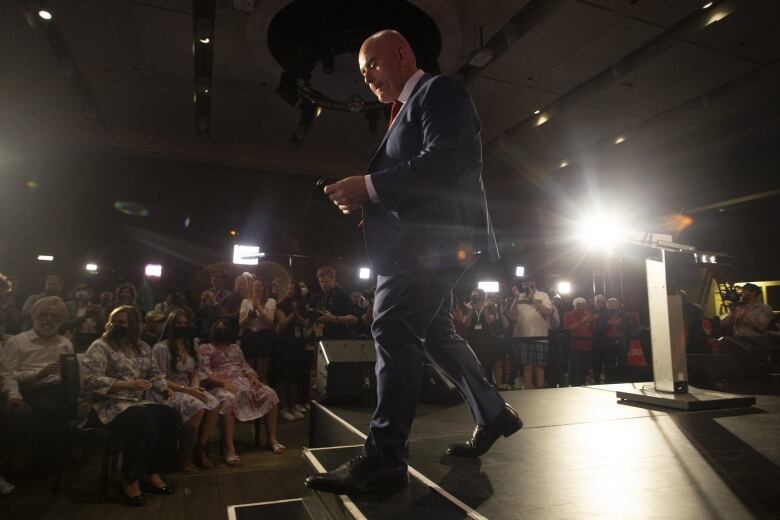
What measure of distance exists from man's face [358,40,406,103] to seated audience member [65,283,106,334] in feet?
15.2

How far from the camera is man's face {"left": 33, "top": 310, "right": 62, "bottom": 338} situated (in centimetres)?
326

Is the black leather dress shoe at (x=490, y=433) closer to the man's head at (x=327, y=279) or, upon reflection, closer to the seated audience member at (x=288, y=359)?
the seated audience member at (x=288, y=359)

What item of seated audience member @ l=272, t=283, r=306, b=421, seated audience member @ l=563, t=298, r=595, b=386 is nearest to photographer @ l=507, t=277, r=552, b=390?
seated audience member @ l=563, t=298, r=595, b=386

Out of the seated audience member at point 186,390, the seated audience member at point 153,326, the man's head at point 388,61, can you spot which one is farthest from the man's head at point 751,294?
the seated audience member at point 153,326

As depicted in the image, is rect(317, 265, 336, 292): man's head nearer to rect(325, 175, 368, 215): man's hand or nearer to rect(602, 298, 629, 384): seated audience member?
rect(602, 298, 629, 384): seated audience member

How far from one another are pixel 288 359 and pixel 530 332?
136 inches

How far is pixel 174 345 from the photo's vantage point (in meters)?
3.50

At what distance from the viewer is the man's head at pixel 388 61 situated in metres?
1.31

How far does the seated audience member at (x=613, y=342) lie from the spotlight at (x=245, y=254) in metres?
5.80

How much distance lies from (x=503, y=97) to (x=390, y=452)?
613cm

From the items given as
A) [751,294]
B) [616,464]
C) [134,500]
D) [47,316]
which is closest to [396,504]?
[616,464]

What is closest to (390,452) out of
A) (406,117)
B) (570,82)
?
(406,117)

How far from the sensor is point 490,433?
1389 millimetres

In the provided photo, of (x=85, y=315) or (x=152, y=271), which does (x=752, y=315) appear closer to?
(x=85, y=315)
